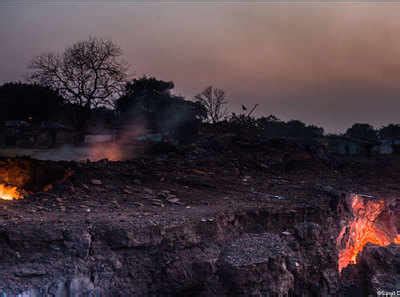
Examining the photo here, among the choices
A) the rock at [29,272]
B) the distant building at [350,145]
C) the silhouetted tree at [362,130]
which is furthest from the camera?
the silhouetted tree at [362,130]

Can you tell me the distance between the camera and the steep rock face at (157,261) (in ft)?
17.9

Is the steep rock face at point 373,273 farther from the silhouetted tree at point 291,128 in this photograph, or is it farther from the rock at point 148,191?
the silhouetted tree at point 291,128

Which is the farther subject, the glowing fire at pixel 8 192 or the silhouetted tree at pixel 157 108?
the silhouetted tree at pixel 157 108

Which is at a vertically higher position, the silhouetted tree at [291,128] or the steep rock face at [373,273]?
the silhouetted tree at [291,128]

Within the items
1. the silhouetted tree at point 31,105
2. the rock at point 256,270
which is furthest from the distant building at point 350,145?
the rock at point 256,270

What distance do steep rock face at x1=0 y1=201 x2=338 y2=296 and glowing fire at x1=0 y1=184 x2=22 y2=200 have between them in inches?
107

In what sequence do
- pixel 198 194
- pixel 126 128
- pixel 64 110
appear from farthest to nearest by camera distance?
pixel 64 110
pixel 126 128
pixel 198 194

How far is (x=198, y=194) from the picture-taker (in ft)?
28.9

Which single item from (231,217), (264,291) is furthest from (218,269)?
(231,217)

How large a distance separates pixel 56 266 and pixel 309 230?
13.7 ft

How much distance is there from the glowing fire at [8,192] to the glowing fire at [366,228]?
21.4 feet

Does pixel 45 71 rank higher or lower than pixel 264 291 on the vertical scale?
higher

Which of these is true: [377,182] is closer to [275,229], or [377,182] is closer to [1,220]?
[275,229]

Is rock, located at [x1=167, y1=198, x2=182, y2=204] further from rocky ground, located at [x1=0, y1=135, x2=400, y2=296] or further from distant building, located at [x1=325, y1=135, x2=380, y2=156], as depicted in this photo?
distant building, located at [x1=325, y1=135, x2=380, y2=156]
